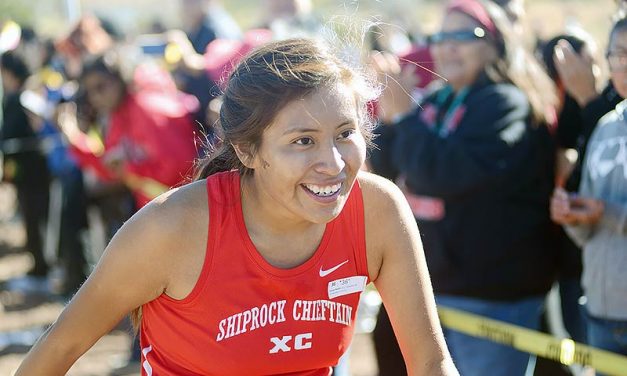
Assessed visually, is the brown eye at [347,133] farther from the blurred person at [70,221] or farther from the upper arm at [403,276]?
the blurred person at [70,221]

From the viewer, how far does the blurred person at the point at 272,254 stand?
2.63 metres

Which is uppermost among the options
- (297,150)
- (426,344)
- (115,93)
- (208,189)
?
(297,150)

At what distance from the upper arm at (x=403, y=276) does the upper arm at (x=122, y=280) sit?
0.53m

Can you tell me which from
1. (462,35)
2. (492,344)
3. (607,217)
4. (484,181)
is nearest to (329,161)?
(607,217)

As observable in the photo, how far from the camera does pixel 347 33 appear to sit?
2.97 m

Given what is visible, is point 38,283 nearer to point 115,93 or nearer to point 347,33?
point 115,93

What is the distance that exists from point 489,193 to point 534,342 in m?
0.68

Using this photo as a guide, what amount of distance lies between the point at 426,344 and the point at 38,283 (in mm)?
7663

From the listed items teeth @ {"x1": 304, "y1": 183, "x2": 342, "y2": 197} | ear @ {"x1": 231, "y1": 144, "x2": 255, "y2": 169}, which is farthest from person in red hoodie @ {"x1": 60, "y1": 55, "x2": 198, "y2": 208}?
teeth @ {"x1": 304, "y1": 183, "x2": 342, "y2": 197}

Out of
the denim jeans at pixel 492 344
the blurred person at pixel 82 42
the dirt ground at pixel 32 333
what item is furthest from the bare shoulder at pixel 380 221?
the blurred person at pixel 82 42

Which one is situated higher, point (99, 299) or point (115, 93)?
point (99, 299)

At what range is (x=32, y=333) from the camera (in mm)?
8000

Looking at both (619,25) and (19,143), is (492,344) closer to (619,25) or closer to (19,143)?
(619,25)

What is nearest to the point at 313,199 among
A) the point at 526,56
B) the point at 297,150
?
the point at 297,150
